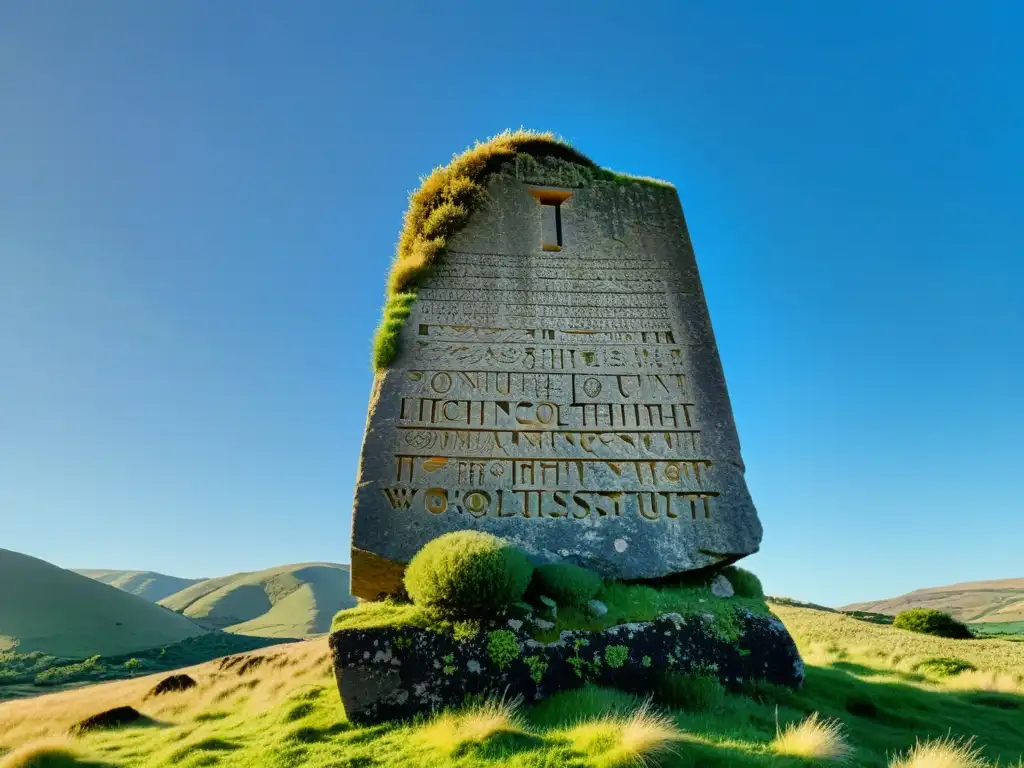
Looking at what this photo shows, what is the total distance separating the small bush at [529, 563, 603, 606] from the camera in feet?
25.7

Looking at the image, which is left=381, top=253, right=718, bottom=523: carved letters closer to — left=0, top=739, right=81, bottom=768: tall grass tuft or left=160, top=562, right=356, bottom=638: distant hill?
left=0, top=739, right=81, bottom=768: tall grass tuft

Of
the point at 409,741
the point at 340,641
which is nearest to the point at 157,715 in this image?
the point at 340,641

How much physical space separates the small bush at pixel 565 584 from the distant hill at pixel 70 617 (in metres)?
35.6

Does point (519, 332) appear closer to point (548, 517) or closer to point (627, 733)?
point (548, 517)

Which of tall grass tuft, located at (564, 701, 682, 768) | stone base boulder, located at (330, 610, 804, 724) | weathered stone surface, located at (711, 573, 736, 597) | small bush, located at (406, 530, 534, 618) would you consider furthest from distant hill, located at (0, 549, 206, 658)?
tall grass tuft, located at (564, 701, 682, 768)

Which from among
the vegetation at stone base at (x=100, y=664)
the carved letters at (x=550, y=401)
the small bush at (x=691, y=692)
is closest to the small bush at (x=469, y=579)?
the carved letters at (x=550, y=401)

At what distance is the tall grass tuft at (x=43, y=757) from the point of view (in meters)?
6.84

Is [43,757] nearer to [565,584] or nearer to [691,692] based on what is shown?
[565,584]

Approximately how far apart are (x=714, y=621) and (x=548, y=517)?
2.48 meters

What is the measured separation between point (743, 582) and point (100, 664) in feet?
99.4

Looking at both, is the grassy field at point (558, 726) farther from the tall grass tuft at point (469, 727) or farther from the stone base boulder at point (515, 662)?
the stone base boulder at point (515, 662)

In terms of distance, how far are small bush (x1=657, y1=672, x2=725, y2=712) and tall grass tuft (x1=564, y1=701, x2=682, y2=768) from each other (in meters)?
1.61

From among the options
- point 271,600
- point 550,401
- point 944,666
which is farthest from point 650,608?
point 271,600

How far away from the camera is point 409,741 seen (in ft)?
19.3
